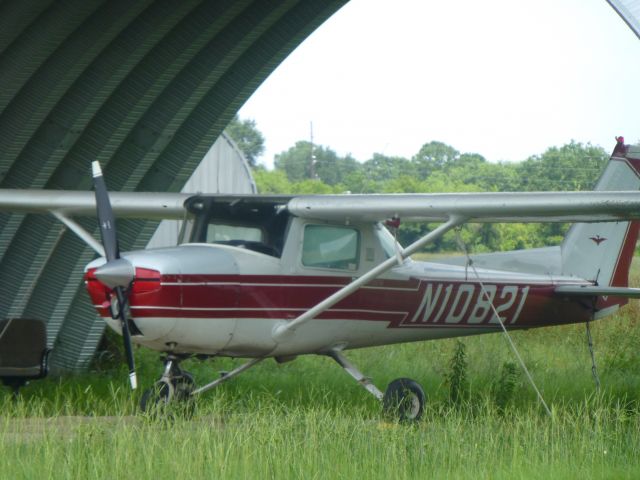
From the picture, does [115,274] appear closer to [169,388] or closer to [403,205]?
[169,388]

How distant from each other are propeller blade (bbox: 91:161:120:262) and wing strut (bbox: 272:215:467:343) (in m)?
1.80

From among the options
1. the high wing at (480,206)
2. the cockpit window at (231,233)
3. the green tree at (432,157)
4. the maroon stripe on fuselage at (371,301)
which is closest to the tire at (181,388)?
the maroon stripe on fuselage at (371,301)

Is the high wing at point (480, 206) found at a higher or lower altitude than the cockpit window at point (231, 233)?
higher

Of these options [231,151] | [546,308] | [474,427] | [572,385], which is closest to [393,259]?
[474,427]

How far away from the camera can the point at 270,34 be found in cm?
1366

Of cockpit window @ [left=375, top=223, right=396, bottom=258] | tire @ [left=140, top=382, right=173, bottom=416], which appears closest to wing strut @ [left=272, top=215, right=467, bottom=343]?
cockpit window @ [left=375, top=223, right=396, bottom=258]

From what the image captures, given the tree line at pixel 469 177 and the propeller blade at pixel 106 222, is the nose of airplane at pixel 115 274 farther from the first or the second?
the tree line at pixel 469 177

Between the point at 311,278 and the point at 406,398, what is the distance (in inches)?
59.3

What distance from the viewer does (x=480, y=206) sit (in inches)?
414

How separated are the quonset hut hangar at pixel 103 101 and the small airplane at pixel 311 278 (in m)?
1.16

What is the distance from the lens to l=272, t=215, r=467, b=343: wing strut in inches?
420

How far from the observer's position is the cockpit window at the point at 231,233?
441 inches

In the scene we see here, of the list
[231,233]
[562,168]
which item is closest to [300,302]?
[231,233]

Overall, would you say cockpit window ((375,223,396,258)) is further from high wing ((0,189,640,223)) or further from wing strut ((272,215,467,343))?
wing strut ((272,215,467,343))
